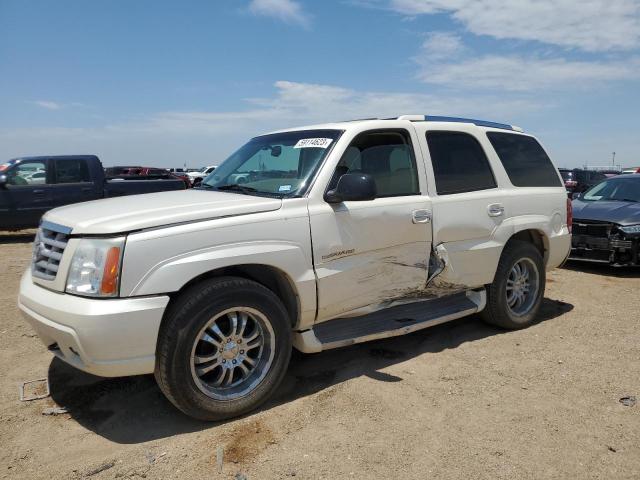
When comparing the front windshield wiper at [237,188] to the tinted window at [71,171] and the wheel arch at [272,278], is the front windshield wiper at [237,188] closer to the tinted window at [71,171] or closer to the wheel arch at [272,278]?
the wheel arch at [272,278]

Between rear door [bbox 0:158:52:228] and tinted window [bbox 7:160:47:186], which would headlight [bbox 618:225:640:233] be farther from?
tinted window [bbox 7:160:47:186]

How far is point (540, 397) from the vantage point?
3.65m

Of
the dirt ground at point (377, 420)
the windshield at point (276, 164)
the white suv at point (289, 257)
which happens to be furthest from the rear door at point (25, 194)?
the white suv at point (289, 257)

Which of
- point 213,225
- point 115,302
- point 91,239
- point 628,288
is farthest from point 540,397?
point 628,288

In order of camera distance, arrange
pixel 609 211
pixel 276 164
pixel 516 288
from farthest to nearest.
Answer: pixel 609 211, pixel 516 288, pixel 276 164

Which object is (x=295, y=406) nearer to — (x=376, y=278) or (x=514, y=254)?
(x=376, y=278)

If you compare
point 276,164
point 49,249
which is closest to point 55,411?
point 49,249

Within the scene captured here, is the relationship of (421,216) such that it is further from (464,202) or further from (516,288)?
(516,288)

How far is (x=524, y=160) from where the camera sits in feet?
17.4

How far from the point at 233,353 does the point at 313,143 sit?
1.73 metres

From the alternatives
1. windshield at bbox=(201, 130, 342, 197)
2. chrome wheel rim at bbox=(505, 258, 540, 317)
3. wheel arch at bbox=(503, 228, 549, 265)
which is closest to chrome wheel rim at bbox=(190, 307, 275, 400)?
windshield at bbox=(201, 130, 342, 197)

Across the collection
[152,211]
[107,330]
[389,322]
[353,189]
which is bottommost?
[389,322]

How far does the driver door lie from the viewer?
365 centimetres

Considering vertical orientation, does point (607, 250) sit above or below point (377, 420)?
above
